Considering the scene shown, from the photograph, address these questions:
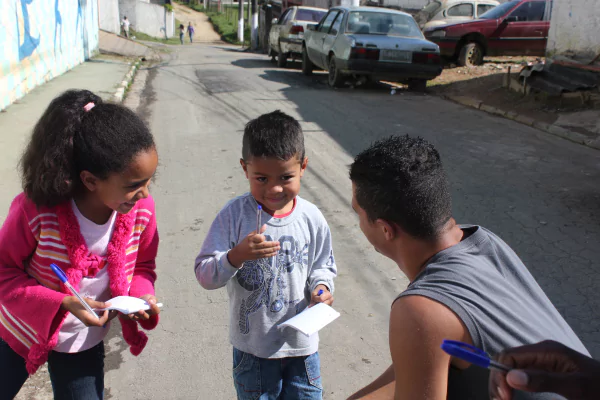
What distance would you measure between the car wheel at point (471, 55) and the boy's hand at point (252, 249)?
563 inches

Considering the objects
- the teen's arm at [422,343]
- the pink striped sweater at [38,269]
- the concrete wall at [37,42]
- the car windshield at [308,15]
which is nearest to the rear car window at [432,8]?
the car windshield at [308,15]

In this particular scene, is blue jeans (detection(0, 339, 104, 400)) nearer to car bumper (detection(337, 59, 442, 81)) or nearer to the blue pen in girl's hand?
the blue pen in girl's hand

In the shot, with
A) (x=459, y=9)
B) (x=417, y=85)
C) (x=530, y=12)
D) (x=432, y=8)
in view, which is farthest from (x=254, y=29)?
(x=417, y=85)

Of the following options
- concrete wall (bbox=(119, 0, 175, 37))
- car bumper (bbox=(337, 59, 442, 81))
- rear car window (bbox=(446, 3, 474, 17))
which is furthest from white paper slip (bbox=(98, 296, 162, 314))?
concrete wall (bbox=(119, 0, 175, 37))

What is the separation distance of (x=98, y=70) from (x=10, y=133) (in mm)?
9038

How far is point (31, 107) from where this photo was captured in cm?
960

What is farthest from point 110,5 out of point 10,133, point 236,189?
point 236,189

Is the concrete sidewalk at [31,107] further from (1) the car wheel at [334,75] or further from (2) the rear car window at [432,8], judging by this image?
(2) the rear car window at [432,8]

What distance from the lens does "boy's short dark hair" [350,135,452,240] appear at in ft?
5.16

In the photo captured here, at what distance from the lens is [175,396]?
2924 millimetres

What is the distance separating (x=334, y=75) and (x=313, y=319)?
11565 millimetres

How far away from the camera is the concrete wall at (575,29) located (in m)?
10.5

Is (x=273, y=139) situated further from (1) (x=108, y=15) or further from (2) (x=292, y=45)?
(1) (x=108, y=15)

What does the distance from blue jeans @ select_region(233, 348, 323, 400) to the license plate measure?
414 inches
